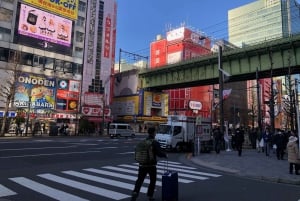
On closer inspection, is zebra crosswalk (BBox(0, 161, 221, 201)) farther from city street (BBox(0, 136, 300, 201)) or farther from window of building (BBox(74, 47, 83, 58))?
window of building (BBox(74, 47, 83, 58))

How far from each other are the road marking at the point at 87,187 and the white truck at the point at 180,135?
13.3 m

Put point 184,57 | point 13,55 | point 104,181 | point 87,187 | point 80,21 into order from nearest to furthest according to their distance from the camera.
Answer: point 87,187 < point 104,181 < point 13,55 < point 80,21 < point 184,57

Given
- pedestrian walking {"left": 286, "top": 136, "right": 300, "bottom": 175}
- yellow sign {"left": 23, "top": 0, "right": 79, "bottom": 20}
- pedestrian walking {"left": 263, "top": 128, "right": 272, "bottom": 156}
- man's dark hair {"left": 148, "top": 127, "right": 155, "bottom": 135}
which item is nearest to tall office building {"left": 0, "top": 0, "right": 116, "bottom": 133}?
yellow sign {"left": 23, "top": 0, "right": 79, "bottom": 20}

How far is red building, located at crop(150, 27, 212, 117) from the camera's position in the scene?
3462 inches

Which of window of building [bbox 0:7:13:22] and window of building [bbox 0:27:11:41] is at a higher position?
window of building [bbox 0:7:13:22]

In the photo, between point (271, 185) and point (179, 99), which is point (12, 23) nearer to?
point (271, 185)

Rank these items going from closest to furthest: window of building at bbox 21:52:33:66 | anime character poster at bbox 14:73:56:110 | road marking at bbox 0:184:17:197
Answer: road marking at bbox 0:184:17:197 → anime character poster at bbox 14:73:56:110 → window of building at bbox 21:52:33:66

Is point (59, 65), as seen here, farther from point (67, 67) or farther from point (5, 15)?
point (5, 15)

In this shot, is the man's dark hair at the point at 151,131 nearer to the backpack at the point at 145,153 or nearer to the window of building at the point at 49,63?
the backpack at the point at 145,153

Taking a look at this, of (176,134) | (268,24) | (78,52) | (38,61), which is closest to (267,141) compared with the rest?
(176,134)

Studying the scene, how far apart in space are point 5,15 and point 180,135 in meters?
36.6

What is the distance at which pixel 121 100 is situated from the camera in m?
77.1

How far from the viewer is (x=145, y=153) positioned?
677cm

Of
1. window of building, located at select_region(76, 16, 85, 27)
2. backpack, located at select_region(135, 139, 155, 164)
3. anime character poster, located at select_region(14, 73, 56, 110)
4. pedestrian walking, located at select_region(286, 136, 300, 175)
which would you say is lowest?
pedestrian walking, located at select_region(286, 136, 300, 175)
